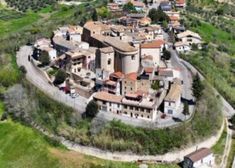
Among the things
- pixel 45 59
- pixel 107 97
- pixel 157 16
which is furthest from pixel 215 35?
pixel 107 97

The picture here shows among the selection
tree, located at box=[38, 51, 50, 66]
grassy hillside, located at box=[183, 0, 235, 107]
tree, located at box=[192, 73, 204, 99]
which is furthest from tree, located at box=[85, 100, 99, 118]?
grassy hillside, located at box=[183, 0, 235, 107]

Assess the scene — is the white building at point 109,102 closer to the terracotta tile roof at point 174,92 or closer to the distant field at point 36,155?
the terracotta tile roof at point 174,92

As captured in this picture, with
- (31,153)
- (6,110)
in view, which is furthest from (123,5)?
(31,153)

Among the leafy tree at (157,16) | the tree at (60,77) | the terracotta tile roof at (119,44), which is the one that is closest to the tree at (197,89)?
the terracotta tile roof at (119,44)

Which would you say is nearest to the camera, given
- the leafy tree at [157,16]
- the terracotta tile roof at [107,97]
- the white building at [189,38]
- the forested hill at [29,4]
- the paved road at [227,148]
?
the paved road at [227,148]

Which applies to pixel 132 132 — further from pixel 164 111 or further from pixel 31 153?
pixel 31 153
